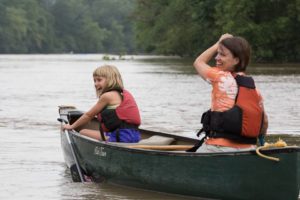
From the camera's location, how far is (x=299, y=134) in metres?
13.9

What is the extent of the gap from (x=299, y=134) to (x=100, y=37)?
6107 inches

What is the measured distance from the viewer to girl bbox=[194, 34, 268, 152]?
25.5 ft

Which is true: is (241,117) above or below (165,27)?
above

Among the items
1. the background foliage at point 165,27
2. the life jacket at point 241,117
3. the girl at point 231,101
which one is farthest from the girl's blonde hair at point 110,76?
the background foliage at point 165,27

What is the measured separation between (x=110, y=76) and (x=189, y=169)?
1.77 m

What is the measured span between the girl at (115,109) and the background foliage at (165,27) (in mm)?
44444

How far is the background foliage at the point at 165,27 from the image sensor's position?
182 ft

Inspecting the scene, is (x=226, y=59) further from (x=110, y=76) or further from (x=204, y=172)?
(x=110, y=76)

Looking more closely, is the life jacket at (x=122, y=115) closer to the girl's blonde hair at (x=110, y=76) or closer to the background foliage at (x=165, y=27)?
the girl's blonde hair at (x=110, y=76)

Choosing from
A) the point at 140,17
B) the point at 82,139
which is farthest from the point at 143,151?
the point at 140,17

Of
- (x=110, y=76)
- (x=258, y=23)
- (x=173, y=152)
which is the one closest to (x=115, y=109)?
(x=110, y=76)

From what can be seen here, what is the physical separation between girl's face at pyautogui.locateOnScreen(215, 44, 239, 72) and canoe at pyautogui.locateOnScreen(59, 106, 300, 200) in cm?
76

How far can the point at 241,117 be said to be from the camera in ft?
25.5

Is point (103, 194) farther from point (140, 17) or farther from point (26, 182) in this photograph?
point (140, 17)
